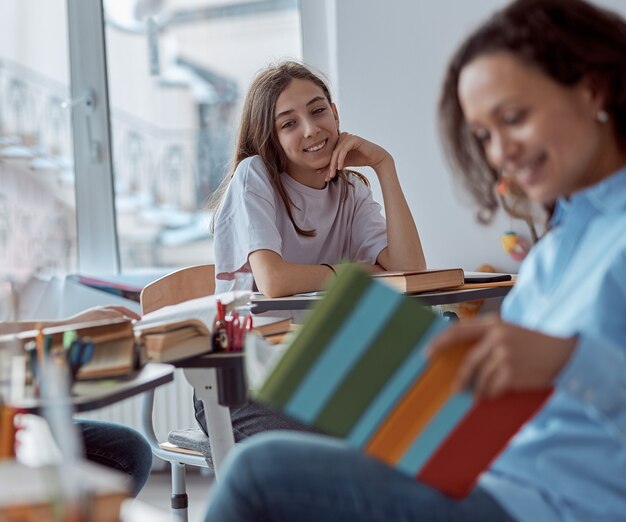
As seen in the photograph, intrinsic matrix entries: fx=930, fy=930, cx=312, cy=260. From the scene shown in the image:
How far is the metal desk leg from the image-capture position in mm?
1452

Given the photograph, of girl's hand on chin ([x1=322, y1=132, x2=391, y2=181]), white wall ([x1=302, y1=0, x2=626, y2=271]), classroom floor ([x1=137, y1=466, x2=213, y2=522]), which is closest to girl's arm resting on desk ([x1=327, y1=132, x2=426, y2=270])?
girl's hand on chin ([x1=322, y1=132, x2=391, y2=181])

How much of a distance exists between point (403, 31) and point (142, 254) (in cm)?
129

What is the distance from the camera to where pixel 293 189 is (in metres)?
2.32

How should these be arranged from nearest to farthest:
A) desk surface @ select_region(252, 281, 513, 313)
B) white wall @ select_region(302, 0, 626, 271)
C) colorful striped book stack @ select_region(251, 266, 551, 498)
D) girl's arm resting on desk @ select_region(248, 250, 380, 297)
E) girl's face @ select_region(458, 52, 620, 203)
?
colorful striped book stack @ select_region(251, 266, 551, 498)
girl's face @ select_region(458, 52, 620, 203)
desk surface @ select_region(252, 281, 513, 313)
girl's arm resting on desk @ select_region(248, 250, 380, 297)
white wall @ select_region(302, 0, 626, 271)

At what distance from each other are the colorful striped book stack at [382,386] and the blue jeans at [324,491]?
0.13 feet

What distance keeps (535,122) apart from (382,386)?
0.32 metres

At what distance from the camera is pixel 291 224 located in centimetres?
227

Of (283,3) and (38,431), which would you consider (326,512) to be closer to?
(38,431)

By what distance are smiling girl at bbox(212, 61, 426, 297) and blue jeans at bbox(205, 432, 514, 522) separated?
123 cm

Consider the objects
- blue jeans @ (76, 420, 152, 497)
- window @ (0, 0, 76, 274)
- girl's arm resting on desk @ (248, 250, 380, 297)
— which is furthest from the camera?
window @ (0, 0, 76, 274)

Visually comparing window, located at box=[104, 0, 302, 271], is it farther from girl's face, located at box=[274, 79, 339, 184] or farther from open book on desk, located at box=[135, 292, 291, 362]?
open book on desk, located at box=[135, 292, 291, 362]

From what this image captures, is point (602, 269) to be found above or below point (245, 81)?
below

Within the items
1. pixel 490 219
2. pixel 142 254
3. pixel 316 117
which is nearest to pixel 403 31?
pixel 316 117

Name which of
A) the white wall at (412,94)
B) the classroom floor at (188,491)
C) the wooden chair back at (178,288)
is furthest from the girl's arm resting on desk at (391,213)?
the classroom floor at (188,491)
